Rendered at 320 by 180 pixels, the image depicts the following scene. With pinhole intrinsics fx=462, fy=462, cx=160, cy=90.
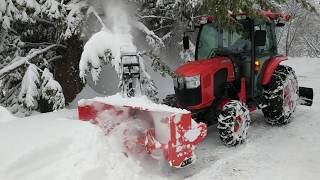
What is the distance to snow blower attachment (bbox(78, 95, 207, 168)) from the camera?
5742 millimetres

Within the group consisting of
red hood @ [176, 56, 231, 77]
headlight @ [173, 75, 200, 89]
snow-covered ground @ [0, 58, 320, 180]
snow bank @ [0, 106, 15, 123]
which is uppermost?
red hood @ [176, 56, 231, 77]

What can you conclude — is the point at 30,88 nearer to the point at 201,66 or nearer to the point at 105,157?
the point at 201,66

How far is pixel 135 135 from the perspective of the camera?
6.20 metres

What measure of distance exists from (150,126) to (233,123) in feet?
4.58

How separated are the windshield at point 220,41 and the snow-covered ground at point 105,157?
1.53m

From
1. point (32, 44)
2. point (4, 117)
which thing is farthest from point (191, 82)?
point (32, 44)

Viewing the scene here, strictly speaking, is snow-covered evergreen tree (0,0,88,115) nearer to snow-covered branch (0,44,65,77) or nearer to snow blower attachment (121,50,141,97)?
snow-covered branch (0,44,65,77)

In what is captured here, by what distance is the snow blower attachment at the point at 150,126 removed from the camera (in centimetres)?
574

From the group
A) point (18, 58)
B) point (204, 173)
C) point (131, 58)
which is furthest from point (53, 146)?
point (18, 58)

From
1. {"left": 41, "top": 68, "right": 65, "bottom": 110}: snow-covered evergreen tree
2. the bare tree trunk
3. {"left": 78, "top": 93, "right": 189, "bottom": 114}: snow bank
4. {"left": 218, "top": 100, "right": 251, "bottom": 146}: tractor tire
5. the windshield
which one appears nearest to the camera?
{"left": 78, "top": 93, "right": 189, "bottom": 114}: snow bank

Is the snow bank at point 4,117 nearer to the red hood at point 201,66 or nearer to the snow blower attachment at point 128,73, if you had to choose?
the snow blower attachment at point 128,73

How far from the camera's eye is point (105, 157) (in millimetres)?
5695

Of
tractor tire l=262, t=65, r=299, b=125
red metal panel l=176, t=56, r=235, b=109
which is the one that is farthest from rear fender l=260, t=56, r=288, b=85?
red metal panel l=176, t=56, r=235, b=109

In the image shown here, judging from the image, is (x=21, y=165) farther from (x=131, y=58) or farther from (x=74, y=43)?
(x=74, y=43)
